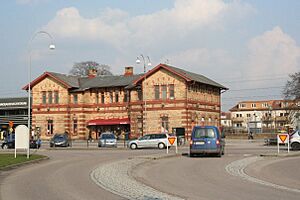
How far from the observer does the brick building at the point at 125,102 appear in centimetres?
6381

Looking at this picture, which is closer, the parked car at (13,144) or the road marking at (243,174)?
the road marking at (243,174)

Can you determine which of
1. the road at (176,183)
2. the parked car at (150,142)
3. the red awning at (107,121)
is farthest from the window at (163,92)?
the road at (176,183)

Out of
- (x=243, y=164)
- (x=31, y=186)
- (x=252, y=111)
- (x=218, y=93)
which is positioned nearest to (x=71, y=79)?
(x=218, y=93)

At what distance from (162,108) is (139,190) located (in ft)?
166

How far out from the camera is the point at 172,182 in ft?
52.4

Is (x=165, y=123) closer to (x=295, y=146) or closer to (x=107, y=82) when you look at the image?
(x=107, y=82)

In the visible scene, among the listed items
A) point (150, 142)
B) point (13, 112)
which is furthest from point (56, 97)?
point (150, 142)

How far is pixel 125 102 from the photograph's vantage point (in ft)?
227

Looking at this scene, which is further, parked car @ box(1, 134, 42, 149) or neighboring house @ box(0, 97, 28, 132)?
neighboring house @ box(0, 97, 28, 132)

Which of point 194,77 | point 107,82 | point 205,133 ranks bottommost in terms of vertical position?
point 205,133

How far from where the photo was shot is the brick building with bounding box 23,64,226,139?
63812 mm

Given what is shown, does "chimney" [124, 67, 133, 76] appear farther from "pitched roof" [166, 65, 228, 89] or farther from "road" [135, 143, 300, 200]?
"road" [135, 143, 300, 200]

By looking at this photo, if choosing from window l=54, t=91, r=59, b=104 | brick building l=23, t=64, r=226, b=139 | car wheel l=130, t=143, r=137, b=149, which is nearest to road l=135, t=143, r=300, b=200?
car wheel l=130, t=143, r=137, b=149

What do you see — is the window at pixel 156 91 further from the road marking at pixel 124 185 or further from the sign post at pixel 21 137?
the road marking at pixel 124 185
